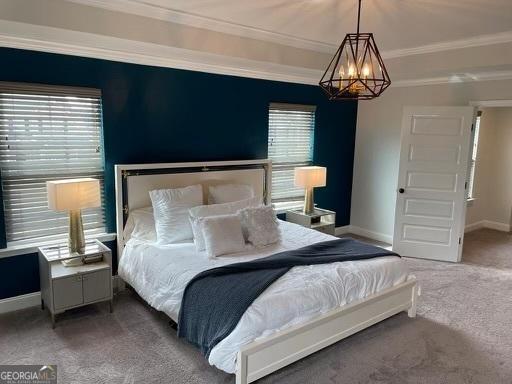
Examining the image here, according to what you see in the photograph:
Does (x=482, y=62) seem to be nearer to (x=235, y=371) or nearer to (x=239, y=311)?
(x=239, y=311)

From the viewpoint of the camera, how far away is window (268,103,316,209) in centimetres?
503

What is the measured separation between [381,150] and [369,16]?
2735 mm

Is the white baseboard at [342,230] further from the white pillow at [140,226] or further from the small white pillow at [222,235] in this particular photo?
the white pillow at [140,226]

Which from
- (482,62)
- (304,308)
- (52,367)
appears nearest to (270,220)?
(304,308)

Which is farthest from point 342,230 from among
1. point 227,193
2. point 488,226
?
point 488,226

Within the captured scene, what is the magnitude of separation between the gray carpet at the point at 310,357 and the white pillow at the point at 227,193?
4.19ft

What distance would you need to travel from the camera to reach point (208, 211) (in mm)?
3686

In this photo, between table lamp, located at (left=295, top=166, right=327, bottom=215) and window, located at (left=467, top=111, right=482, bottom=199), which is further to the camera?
window, located at (left=467, top=111, right=482, bottom=199)

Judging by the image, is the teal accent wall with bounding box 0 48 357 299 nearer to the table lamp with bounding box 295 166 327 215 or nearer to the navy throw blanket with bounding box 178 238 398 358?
the table lamp with bounding box 295 166 327 215

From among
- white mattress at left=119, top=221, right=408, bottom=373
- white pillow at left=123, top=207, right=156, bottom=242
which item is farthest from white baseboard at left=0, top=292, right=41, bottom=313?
white pillow at left=123, top=207, right=156, bottom=242

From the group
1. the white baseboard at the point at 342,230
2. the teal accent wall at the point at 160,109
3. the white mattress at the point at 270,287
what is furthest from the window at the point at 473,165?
the white mattress at the point at 270,287

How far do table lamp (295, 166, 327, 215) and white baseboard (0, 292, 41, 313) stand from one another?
3.12 meters

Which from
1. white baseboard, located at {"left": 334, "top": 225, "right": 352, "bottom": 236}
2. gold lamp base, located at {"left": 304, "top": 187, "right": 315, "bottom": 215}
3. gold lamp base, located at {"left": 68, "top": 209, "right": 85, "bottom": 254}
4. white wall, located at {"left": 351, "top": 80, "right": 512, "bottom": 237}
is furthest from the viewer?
white baseboard, located at {"left": 334, "top": 225, "right": 352, "bottom": 236}

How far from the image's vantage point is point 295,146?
5.28 metres
